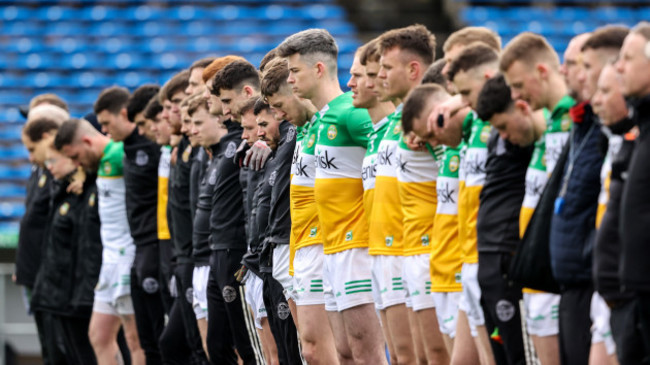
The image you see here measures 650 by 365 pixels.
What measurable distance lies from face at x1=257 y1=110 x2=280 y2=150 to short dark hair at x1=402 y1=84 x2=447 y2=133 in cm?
166

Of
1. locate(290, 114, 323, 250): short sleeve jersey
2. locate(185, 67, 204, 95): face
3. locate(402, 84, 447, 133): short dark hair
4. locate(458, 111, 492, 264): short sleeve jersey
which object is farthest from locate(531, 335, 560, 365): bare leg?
locate(185, 67, 204, 95): face

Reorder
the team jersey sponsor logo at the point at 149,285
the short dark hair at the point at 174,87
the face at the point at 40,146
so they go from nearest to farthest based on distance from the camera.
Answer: the short dark hair at the point at 174,87 → the team jersey sponsor logo at the point at 149,285 → the face at the point at 40,146

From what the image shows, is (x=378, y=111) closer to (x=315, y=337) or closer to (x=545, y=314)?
(x=315, y=337)

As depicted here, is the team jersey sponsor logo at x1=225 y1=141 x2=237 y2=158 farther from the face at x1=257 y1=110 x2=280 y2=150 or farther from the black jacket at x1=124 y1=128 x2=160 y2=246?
the black jacket at x1=124 y1=128 x2=160 y2=246

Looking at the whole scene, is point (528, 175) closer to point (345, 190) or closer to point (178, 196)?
point (345, 190)

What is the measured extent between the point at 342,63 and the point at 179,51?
2712 millimetres

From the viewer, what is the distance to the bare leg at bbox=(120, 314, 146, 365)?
10.4 metres

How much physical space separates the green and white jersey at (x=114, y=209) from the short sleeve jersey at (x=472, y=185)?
17.0 feet

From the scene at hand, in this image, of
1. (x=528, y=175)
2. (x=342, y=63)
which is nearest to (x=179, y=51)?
(x=342, y=63)

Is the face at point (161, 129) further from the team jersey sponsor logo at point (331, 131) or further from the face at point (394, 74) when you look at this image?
the face at point (394, 74)

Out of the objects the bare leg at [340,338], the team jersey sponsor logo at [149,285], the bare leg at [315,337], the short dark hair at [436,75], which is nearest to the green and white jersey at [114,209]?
the team jersey sponsor logo at [149,285]

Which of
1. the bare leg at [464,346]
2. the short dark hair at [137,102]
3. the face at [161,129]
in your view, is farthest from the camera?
the short dark hair at [137,102]

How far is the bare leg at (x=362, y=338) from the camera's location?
6.84 meters

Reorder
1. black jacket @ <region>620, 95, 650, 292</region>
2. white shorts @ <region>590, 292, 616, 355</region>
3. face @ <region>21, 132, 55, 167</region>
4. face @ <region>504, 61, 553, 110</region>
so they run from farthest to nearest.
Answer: face @ <region>21, 132, 55, 167</region> < face @ <region>504, 61, 553, 110</region> < white shorts @ <region>590, 292, 616, 355</region> < black jacket @ <region>620, 95, 650, 292</region>
